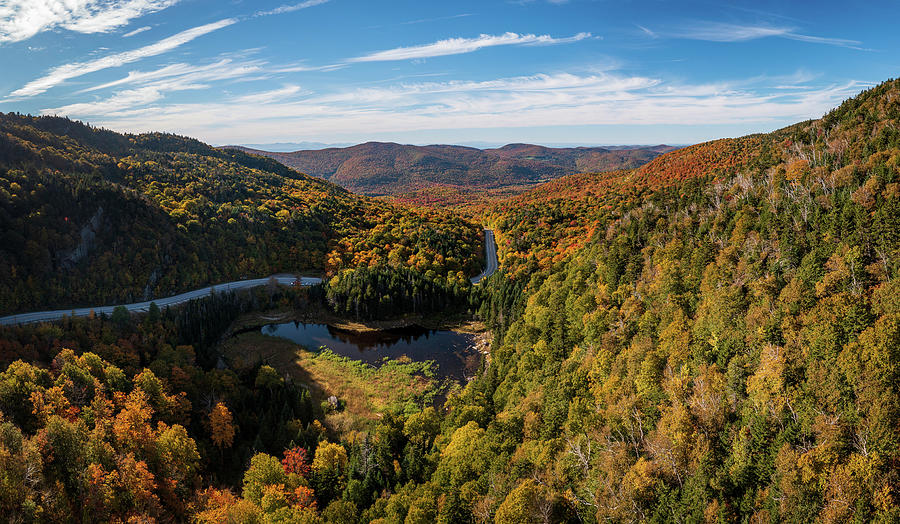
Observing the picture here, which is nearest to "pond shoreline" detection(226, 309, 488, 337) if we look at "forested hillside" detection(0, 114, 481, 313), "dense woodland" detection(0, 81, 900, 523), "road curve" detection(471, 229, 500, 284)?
"forested hillside" detection(0, 114, 481, 313)

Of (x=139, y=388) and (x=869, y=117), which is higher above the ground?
(x=869, y=117)

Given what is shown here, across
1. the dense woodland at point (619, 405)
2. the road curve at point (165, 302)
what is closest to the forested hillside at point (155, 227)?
the road curve at point (165, 302)

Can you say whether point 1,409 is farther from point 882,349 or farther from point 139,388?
point 882,349

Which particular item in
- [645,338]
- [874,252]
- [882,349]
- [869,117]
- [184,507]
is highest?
[869,117]

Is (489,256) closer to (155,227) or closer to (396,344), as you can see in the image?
(396,344)

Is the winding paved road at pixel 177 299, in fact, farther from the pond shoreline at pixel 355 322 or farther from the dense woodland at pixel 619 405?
the dense woodland at pixel 619 405

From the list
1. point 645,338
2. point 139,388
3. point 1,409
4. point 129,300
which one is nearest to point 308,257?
point 129,300
